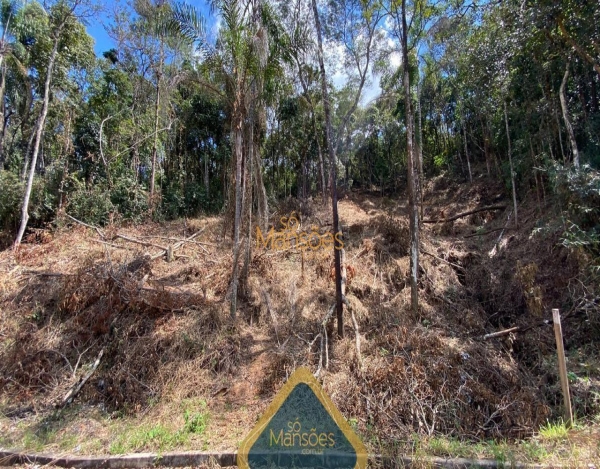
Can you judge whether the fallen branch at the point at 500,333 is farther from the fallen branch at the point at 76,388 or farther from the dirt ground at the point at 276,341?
the fallen branch at the point at 76,388

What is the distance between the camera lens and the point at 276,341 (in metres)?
5.01

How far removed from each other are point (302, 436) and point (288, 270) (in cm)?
362

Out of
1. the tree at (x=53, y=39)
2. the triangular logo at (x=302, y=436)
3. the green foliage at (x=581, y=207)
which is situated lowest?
the triangular logo at (x=302, y=436)

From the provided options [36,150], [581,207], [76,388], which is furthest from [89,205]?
[581,207]

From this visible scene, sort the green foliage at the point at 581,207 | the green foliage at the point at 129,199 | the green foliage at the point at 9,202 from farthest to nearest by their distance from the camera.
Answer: the green foliage at the point at 129,199, the green foliage at the point at 9,202, the green foliage at the point at 581,207

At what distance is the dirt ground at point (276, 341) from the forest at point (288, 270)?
3cm

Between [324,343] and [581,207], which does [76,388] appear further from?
[581,207]

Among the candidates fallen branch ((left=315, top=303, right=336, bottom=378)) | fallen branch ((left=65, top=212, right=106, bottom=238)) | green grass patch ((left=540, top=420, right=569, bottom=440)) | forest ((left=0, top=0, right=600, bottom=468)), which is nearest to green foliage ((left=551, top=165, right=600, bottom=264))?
forest ((left=0, top=0, right=600, bottom=468))

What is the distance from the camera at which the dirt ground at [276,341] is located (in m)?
3.60

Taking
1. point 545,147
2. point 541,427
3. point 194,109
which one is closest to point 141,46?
point 194,109

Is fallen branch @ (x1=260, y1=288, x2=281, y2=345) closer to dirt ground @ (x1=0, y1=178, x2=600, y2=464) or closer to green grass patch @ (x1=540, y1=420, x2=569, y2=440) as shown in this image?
dirt ground @ (x1=0, y1=178, x2=600, y2=464)

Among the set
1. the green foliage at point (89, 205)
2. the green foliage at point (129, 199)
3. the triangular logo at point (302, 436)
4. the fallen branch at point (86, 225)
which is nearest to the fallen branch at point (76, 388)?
the triangular logo at point (302, 436)

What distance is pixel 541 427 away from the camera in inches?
131

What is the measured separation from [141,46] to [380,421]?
13.6m
